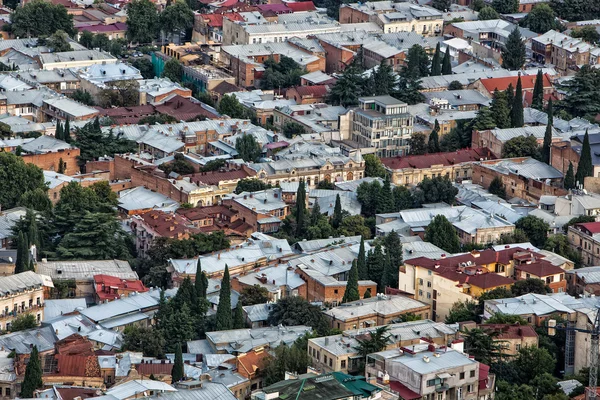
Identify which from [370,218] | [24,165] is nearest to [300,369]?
[370,218]

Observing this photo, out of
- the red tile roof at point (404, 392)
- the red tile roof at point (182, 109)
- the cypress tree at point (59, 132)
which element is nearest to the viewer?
the red tile roof at point (404, 392)

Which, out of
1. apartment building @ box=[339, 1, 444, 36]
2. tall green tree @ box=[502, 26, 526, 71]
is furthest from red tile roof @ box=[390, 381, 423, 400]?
Result: apartment building @ box=[339, 1, 444, 36]

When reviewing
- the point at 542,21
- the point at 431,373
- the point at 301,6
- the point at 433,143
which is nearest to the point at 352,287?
the point at 431,373

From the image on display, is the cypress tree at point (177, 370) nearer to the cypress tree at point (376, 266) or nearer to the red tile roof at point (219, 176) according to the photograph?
the cypress tree at point (376, 266)

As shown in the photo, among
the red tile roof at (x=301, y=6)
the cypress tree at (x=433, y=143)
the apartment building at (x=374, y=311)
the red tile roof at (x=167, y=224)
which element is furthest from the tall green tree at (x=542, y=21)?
the apartment building at (x=374, y=311)

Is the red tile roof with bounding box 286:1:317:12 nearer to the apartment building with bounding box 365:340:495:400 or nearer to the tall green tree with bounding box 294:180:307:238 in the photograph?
the tall green tree with bounding box 294:180:307:238

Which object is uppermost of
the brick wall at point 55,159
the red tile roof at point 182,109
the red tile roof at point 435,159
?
the red tile roof at point 435,159
